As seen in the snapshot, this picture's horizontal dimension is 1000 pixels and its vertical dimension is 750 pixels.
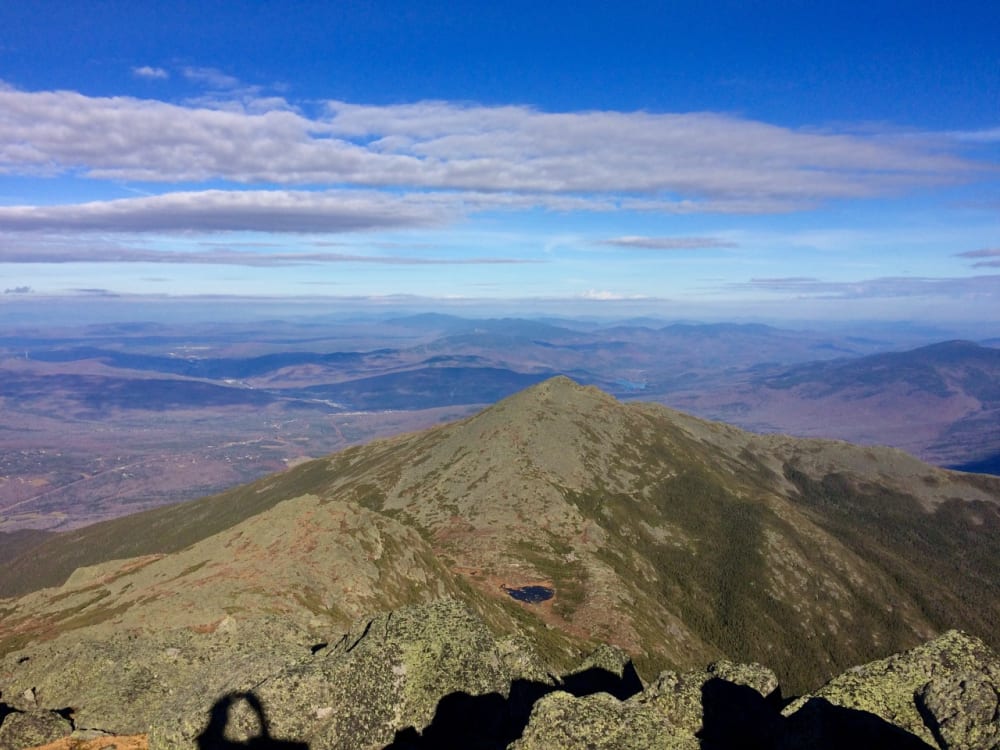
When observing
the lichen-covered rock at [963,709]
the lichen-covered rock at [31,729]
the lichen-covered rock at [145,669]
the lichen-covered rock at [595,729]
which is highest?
the lichen-covered rock at [963,709]

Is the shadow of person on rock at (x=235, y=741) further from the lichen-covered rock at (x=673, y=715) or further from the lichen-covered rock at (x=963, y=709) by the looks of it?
the lichen-covered rock at (x=963, y=709)

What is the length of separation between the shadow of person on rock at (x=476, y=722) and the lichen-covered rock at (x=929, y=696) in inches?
617

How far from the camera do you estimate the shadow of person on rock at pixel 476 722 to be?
34.2m

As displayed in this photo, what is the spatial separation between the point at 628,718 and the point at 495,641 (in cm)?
1450

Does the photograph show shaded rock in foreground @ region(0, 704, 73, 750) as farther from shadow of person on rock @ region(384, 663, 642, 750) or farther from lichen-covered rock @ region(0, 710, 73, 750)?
shadow of person on rock @ region(384, 663, 642, 750)

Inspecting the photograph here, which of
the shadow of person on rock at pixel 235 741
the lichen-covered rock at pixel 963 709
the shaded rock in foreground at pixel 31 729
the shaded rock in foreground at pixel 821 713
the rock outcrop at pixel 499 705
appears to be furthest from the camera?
the shaded rock in foreground at pixel 31 729

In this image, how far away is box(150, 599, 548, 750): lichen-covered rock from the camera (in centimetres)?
3362

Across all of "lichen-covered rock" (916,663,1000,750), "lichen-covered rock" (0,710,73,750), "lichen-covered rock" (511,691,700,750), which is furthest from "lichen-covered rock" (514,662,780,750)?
"lichen-covered rock" (0,710,73,750)

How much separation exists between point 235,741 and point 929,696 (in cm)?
3811

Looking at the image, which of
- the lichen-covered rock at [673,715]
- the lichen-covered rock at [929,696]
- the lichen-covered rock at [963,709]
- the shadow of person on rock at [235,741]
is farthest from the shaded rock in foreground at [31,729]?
the lichen-covered rock at [963,709]

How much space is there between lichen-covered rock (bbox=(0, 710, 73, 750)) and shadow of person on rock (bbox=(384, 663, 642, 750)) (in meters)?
25.1

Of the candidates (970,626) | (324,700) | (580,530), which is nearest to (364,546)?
(324,700)

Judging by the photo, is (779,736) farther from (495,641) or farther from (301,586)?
(301,586)

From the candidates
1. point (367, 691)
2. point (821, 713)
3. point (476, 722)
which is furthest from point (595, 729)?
point (367, 691)
